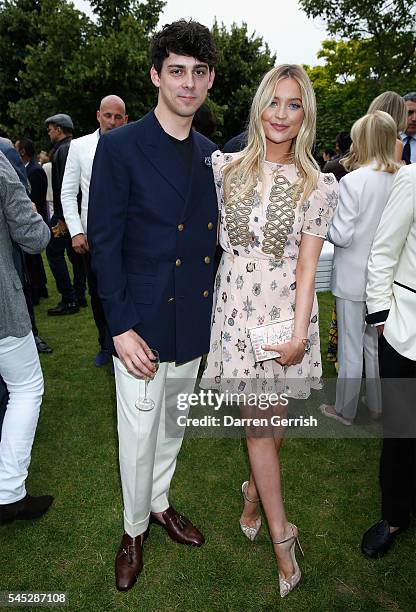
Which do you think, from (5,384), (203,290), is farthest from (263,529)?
(5,384)

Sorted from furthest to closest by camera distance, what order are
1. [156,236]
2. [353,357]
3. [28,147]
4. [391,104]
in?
[28,147], [391,104], [353,357], [156,236]

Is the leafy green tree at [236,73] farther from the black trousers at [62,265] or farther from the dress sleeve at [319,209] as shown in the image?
the dress sleeve at [319,209]

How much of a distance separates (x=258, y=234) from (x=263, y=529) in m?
1.74

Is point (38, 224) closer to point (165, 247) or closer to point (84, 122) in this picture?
point (165, 247)

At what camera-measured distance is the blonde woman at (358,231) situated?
3.49 meters

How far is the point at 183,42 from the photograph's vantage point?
2.09m

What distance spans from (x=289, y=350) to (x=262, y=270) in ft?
1.29

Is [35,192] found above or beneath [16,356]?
above

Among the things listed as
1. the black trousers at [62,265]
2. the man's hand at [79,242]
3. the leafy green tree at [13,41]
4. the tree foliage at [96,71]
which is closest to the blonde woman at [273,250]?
the man's hand at [79,242]

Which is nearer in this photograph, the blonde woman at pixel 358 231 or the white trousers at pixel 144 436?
the white trousers at pixel 144 436

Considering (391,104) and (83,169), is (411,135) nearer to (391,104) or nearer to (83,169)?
(391,104)

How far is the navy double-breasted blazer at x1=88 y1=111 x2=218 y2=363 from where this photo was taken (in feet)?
6.86

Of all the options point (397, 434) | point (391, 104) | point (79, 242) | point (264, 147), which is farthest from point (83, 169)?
point (397, 434)

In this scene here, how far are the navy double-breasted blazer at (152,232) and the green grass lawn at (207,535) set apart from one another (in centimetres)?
119
